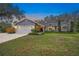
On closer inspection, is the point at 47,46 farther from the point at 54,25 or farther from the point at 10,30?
the point at 10,30

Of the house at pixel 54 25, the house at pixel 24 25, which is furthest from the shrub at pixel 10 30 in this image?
the house at pixel 54 25

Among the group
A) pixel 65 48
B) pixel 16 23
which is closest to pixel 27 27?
pixel 16 23

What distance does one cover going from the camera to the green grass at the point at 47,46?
4199 millimetres

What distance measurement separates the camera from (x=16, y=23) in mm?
4234

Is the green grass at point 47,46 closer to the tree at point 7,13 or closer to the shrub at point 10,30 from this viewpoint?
the shrub at point 10,30

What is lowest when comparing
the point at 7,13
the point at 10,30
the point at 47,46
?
the point at 47,46

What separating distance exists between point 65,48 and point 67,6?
0.38 metres

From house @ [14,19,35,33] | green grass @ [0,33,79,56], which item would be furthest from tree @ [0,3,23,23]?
green grass @ [0,33,79,56]

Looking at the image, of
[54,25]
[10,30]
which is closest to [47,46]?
[54,25]

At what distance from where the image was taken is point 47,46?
4211mm

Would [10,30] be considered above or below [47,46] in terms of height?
above

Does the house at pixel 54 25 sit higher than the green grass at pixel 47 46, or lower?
higher

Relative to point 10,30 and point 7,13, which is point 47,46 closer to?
point 10,30

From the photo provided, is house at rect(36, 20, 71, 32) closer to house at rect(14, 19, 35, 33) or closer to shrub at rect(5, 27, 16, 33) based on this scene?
house at rect(14, 19, 35, 33)
